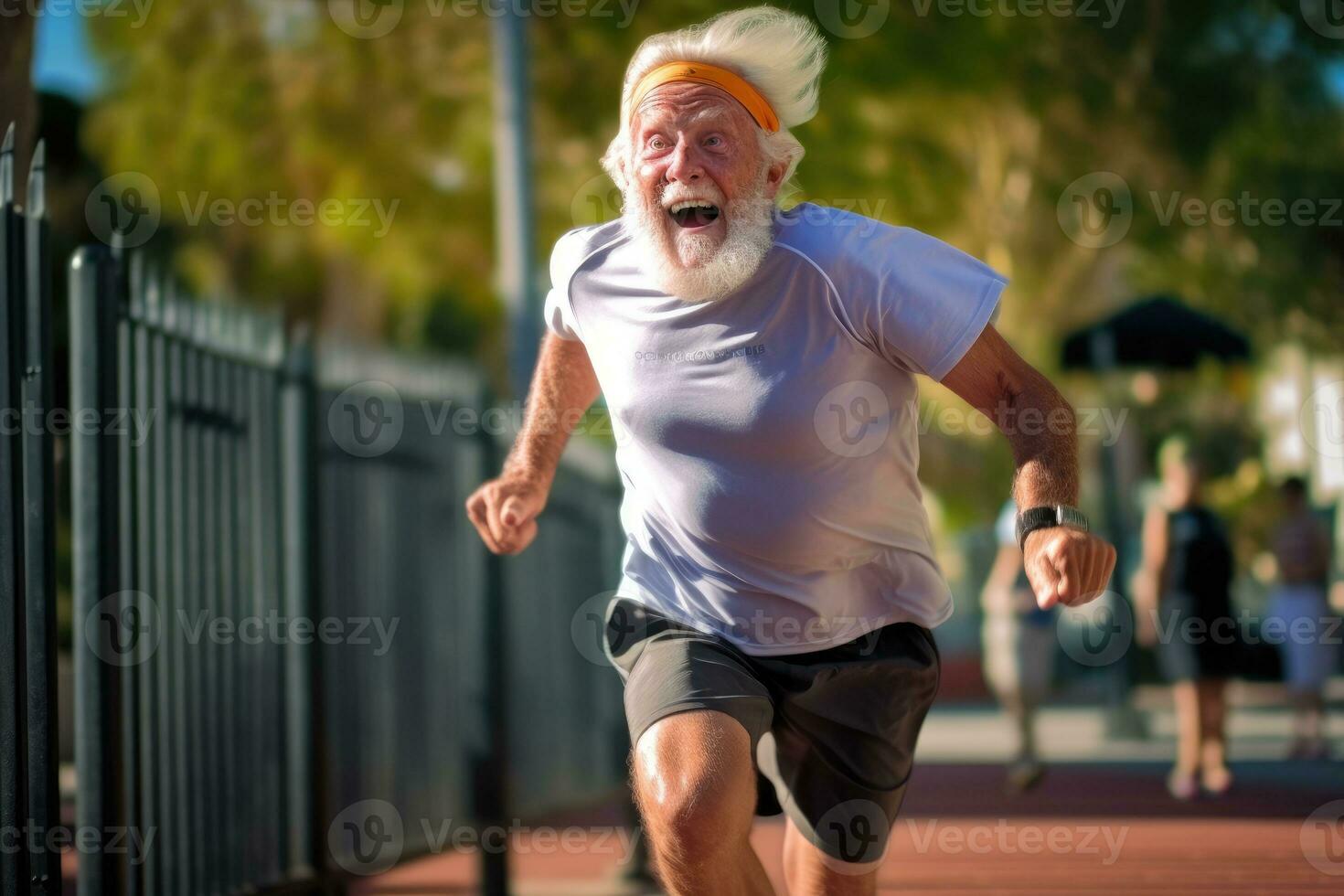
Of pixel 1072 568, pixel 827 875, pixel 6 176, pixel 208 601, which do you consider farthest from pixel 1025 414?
pixel 208 601

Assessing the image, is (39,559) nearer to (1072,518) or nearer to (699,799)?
(699,799)

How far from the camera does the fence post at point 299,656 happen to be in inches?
223

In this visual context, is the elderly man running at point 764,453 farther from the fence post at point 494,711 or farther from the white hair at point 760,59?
the fence post at point 494,711

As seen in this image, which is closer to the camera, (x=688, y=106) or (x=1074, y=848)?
(x=688, y=106)

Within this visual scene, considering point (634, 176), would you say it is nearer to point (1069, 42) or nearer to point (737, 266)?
point (737, 266)

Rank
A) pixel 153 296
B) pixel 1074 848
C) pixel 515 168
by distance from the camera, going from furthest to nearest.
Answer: pixel 515 168 < pixel 1074 848 < pixel 153 296

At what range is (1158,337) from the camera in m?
12.8

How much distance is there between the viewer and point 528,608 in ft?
28.5

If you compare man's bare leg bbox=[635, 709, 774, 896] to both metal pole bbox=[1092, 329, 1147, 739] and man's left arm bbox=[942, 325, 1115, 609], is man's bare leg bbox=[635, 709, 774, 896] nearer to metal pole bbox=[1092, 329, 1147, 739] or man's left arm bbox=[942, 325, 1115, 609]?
man's left arm bbox=[942, 325, 1115, 609]

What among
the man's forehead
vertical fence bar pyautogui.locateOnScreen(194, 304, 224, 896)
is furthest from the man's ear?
vertical fence bar pyautogui.locateOnScreen(194, 304, 224, 896)

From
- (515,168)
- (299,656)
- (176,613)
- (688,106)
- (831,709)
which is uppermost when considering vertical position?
(515,168)

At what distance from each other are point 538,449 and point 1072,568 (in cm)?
138

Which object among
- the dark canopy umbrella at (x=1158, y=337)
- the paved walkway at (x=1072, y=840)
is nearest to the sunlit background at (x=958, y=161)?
the dark canopy umbrella at (x=1158, y=337)

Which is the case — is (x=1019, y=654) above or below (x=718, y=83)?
below
